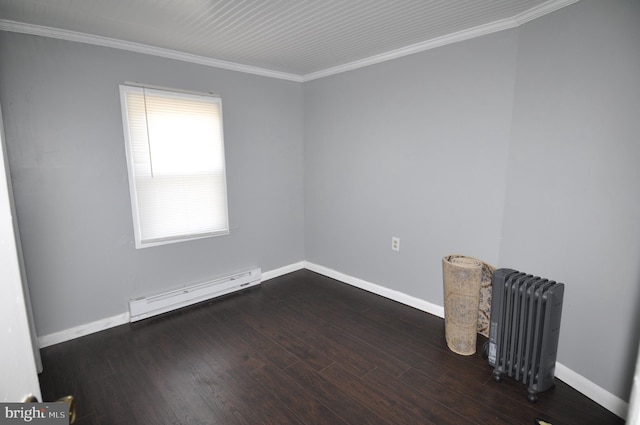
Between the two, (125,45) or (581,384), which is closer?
(581,384)

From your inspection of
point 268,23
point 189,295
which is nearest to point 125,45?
point 268,23

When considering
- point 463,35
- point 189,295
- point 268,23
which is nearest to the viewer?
point 268,23

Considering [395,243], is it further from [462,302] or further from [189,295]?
[189,295]

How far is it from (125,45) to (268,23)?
129 cm

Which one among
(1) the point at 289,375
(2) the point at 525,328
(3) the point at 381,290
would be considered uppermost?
(2) the point at 525,328

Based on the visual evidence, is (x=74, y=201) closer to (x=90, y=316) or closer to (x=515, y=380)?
(x=90, y=316)

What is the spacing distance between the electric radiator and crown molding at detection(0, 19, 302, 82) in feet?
10.1

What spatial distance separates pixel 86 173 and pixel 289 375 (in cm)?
229

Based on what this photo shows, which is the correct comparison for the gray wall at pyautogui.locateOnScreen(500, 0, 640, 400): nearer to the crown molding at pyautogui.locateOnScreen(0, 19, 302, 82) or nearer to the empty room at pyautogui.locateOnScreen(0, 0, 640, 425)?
the empty room at pyautogui.locateOnScreen(0, 0, 640, 425)

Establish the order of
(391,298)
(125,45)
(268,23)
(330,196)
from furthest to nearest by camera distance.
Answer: (330,196) < (391,298) < (125,45) < (268,23)

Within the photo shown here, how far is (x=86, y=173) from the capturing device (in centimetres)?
255

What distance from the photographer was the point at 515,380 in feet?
6.78

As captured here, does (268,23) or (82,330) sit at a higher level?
(268,23)

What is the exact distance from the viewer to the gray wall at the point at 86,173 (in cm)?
228
